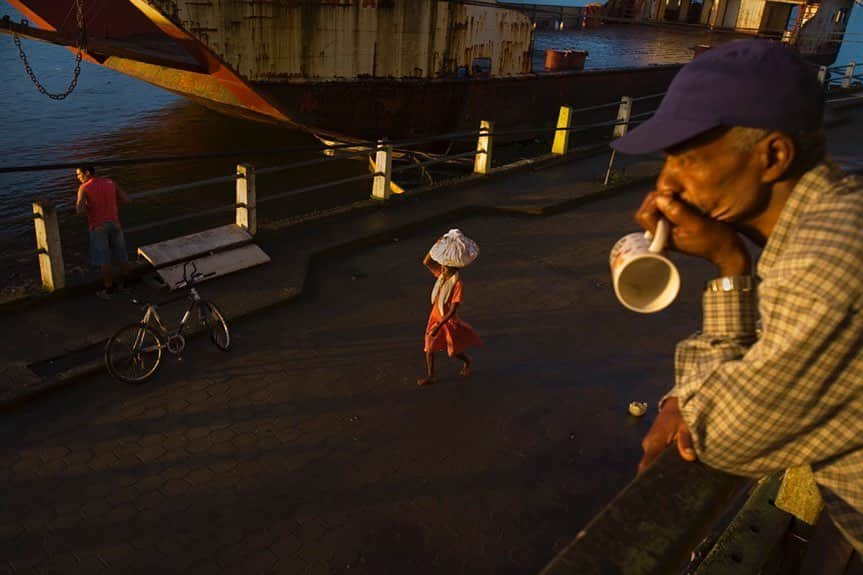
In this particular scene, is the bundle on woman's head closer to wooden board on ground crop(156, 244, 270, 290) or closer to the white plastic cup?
wooden board on ground crop(156, 244, 270, 290)

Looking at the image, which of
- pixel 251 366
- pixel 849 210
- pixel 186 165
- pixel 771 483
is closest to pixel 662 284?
pixel 849 210

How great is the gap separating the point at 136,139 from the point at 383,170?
13467 mm

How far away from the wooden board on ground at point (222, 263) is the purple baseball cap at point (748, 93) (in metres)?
7.08

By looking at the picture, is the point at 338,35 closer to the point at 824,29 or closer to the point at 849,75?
the point at 849,75

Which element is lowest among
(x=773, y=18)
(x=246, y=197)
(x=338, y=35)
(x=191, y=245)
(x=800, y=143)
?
(x=191, y=245)

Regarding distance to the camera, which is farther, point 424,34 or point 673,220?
point 424,34

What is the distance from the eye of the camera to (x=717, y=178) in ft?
4.87

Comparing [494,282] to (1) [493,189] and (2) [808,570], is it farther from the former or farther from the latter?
(2) [808,570]

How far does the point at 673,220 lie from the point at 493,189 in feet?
35.4

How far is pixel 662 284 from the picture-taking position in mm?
1833

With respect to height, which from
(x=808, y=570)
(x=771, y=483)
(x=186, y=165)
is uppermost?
(x=771, y=483)

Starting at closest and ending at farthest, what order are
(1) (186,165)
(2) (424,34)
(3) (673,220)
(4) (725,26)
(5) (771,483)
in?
(3) (673,220) < (5) (771,483) < (2) (424,34) < (1) (186,165) < (4) (725,26)

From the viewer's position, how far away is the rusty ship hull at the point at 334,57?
13.7 meters

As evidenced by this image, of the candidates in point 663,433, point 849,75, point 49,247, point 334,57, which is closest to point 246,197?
point 49,247
